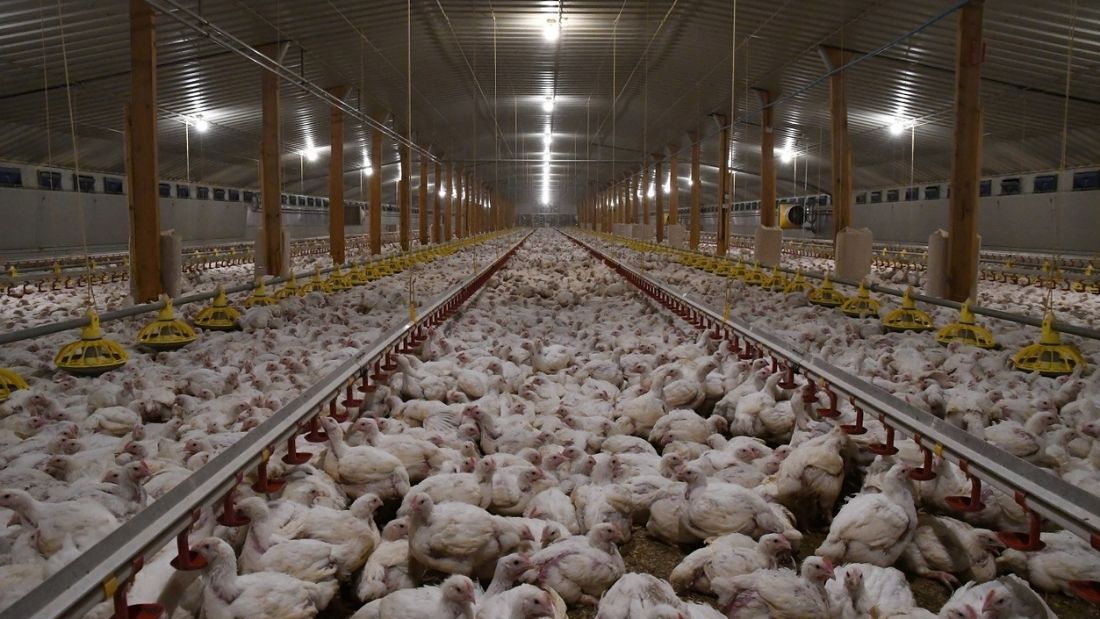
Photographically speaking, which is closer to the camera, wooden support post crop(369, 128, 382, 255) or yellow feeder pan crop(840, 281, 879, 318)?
yellow feeder pan crop(840, 281, 879, 318)

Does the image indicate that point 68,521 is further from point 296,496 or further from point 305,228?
point 305,228

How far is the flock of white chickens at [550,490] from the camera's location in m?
2.54

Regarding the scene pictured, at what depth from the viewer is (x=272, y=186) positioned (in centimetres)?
1393

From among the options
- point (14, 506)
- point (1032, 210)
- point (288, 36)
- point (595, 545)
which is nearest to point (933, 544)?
point (595, 545)

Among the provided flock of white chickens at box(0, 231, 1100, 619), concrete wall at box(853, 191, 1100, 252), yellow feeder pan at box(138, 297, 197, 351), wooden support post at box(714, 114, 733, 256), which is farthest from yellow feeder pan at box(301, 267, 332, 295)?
concrete wall at box(853, 191, 1100, 252)

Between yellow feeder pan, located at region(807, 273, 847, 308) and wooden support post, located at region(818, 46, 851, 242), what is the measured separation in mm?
3149

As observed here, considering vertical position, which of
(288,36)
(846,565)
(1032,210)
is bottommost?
(846,565)

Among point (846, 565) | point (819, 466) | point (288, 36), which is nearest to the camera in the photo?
point (846, 565)

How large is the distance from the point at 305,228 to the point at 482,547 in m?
40.7

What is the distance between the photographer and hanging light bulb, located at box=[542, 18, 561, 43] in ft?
46.0

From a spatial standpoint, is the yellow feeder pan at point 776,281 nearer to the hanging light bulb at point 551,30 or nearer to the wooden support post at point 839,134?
the wooden support post at point 839,134

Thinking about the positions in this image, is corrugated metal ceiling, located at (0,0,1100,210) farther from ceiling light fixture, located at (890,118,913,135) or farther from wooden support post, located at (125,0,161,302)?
wooden support post, located at (125,0,161,302)

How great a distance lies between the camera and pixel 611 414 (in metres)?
5.11

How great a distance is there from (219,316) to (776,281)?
9.10 m
